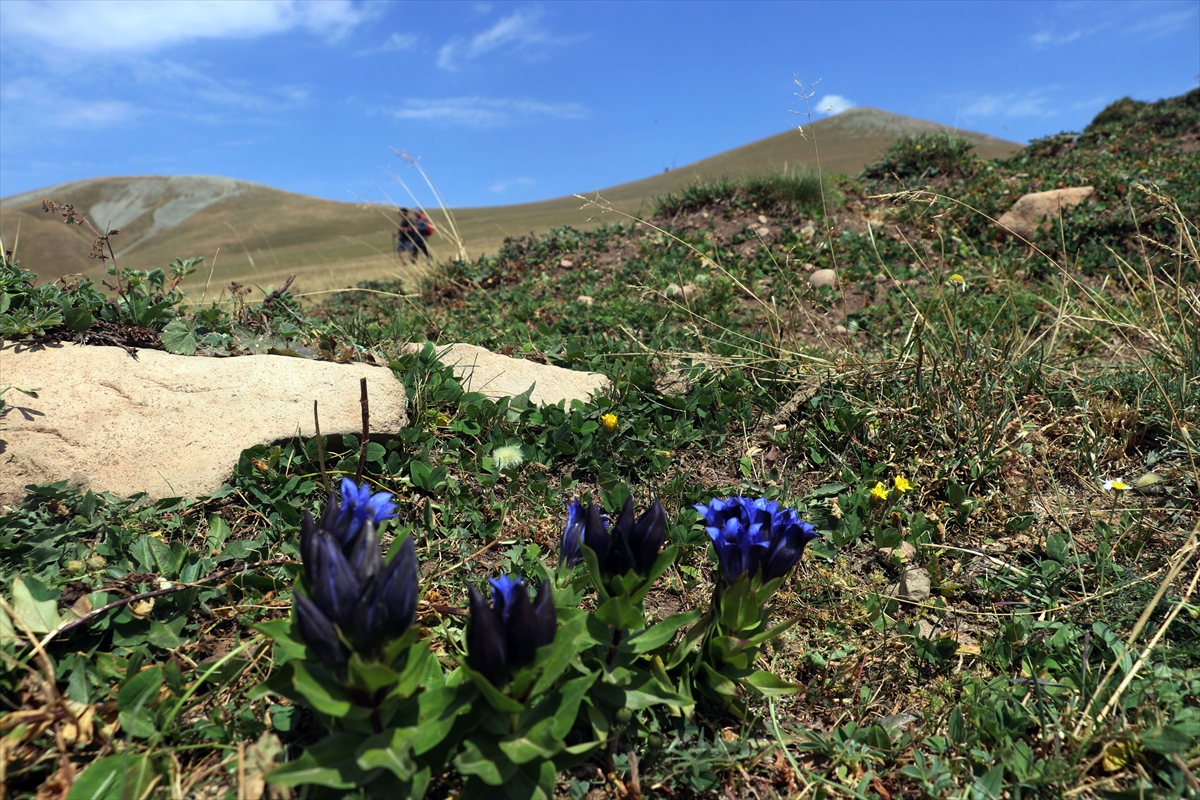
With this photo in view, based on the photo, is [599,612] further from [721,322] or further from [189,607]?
[721,322]

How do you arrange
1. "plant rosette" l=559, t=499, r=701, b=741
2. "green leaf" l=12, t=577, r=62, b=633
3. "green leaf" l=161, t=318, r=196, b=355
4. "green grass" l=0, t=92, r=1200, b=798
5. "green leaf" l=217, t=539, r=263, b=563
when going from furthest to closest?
"green leaf" l=161, t=318, r=196, b=355 → "green leaf" l=217, t=539, r=263, b=563 → "green leaf" l=12, t=577, r=62, b=633 → "green grass" l=0, t=92, r=1200, b=798 → "plant rosette" l=559, t=499, r=701, b=741

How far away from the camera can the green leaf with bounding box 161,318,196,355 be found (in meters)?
3.45

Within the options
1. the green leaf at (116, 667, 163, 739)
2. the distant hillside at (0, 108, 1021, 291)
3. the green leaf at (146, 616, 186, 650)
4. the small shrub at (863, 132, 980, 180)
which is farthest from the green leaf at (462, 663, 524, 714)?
the distant hillside at (0, 108, 1021, 291)

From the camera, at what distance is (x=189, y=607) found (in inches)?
87.8

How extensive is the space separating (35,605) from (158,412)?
1.22 meters

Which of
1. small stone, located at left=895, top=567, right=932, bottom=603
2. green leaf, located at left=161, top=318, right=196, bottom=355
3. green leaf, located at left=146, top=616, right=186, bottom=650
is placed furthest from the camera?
green leaf, located at left=161, top=318, right=196, bottom=355

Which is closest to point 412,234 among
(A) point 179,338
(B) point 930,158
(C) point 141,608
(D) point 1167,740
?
(A) point 179,338

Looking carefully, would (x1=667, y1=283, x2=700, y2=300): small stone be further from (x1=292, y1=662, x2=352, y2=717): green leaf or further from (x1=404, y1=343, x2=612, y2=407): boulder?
(x1=292, y1=662, x2=352, y2=717): green leaf

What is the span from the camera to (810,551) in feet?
9.44

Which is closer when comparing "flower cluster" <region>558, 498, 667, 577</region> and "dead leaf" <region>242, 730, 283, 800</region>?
"dead leaf" <region>242, 730, 283, 800</region>

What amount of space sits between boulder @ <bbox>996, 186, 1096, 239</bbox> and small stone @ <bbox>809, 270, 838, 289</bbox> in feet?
7.72

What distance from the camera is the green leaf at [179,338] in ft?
11.3

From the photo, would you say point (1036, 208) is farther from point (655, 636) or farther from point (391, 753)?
point (391, 753)

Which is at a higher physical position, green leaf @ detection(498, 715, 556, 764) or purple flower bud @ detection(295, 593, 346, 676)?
purple flower bud @ detection(295, 593, 346, 676)
